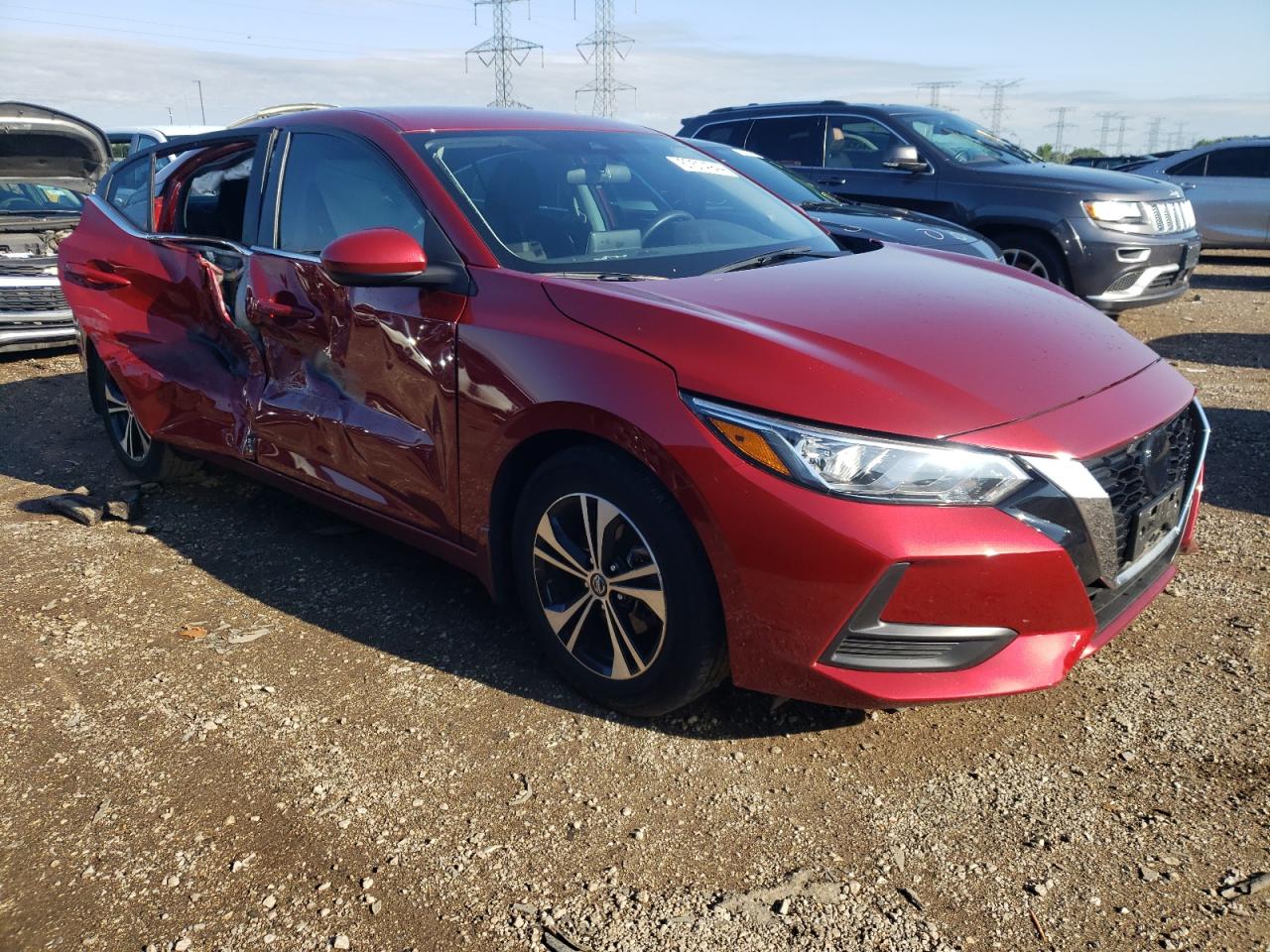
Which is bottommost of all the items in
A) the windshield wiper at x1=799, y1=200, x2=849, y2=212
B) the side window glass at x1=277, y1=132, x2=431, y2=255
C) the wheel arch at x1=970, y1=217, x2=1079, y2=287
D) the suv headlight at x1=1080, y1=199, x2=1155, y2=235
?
the wheel arch at x1=970, y1=217, x2=1079, y2=287

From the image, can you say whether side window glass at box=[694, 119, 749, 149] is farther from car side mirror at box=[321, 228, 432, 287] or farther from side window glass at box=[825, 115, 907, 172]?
car side mirror at box=[321, 228, 432, 287]

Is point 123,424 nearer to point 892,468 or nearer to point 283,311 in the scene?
point 283,311

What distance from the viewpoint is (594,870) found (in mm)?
2342

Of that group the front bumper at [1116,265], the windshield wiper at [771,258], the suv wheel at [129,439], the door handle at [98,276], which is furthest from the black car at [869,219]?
the suv wheel at [129,439]

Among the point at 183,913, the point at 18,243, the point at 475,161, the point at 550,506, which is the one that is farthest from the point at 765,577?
the point at 18,243

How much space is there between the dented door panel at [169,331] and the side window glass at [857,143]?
6.22 metres

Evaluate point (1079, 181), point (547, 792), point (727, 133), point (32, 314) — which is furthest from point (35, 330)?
point (1079, 181)

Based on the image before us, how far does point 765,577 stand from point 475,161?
5.90 ft

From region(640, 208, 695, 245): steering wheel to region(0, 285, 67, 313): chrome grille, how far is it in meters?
6.16

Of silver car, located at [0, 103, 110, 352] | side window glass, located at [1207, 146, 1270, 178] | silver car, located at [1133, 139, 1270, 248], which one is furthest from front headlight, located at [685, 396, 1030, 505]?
side window glass, located at [1207, 146, 1270, 178]

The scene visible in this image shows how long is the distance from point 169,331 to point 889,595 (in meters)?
3.33

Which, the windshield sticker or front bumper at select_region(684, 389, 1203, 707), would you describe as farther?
the windshield sticker

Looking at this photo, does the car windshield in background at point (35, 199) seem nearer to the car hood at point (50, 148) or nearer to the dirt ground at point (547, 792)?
the car hood at point (50, 148)

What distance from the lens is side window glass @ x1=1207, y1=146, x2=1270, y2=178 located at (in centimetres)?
1307
